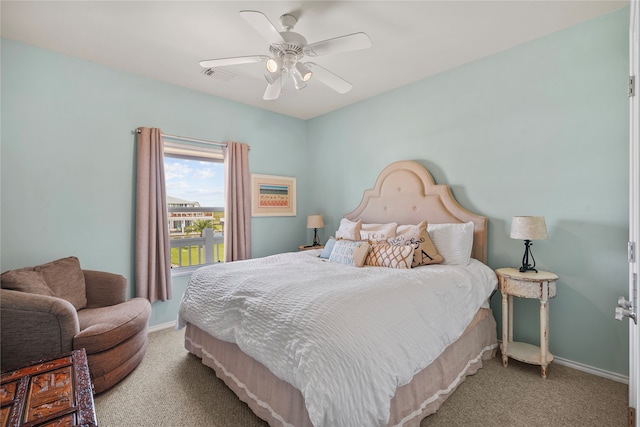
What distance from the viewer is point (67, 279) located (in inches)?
98.3

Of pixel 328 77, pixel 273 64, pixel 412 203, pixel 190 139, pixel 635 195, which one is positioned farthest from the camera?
pixel 190 139

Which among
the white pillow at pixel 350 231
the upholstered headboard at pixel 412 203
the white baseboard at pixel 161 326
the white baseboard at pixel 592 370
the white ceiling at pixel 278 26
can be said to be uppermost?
the white ceiling at pixel 278 26

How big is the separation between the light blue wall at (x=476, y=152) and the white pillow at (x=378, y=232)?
79 cm

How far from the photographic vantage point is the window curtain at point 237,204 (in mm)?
3809

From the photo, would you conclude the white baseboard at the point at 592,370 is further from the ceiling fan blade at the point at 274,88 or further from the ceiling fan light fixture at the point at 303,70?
the ceiling fan blade at the point at 274,88

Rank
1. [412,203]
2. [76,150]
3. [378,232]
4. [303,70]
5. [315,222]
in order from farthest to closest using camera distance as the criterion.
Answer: [315,222]
[412,203]
[378,232]
[76,150]
[303,70]

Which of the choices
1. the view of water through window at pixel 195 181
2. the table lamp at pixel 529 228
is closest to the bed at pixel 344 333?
the table lamp at pixel 529 228

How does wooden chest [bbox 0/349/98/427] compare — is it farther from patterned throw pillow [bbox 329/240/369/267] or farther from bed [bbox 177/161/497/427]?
patterned throw pillow [bbox 329/240/369/267]

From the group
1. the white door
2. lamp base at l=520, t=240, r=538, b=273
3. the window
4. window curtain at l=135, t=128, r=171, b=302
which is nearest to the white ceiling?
window curtain at l=135, t=128, r=171, b=302

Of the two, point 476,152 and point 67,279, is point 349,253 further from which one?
point 67,279

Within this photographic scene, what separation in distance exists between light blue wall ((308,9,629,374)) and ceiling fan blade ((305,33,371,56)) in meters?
1.59

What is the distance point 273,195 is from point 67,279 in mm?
2527

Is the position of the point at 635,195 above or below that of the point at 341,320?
above

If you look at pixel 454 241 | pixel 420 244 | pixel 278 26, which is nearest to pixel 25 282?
pixel 278 26
